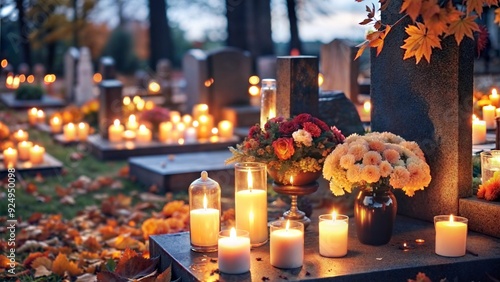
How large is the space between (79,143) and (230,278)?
8777 millimetres

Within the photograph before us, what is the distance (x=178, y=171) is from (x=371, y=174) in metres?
4.48

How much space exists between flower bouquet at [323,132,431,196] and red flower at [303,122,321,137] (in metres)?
0.21

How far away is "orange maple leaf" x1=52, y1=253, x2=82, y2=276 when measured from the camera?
5.88 m

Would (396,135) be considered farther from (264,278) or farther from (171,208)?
(171,208)

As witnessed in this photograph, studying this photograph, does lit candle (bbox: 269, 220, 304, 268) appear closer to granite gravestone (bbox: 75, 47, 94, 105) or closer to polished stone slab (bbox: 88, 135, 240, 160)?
polished stone slab (bbox: 88, 135, 240, 160)

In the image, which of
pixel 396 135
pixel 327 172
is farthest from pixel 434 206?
pixel 327 172

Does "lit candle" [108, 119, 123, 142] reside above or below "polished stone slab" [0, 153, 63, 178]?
above

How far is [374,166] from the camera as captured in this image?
5.03 metres

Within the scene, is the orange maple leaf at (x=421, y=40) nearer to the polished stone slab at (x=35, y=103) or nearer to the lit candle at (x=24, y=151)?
the lit candle at (x=24, y=151)

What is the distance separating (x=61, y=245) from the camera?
688 centimetres

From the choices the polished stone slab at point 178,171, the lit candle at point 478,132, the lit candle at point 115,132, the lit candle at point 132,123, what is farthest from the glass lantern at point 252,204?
the lit candle at point 132,123

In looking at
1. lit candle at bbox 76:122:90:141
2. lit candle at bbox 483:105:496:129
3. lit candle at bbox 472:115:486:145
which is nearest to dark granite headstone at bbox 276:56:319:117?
lit candle at bbox 472:115:486:145

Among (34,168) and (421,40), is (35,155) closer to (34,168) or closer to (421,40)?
(34,168)

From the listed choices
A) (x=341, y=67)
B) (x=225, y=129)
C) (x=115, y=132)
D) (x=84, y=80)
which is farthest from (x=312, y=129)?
(x=84, y=80)
